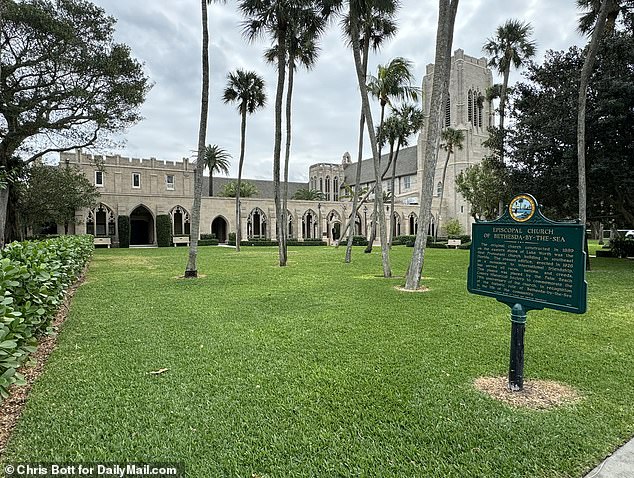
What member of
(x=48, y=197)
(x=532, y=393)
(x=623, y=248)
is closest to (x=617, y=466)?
(x=532, y=393)

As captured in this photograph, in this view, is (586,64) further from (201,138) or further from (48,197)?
(48,197)

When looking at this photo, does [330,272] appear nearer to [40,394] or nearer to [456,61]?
[40,394]

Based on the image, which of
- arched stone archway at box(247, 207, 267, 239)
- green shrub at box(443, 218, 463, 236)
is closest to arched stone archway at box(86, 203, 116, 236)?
arched stone archway at box(247, 207, 267, 239)

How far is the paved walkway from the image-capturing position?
250cm

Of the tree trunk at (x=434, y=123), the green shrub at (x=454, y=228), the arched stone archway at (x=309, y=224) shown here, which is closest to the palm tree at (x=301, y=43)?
the tree trunk at (x=434, y=123)

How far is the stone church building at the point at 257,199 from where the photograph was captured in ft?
124

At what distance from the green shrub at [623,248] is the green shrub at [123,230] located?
35481 millimetres

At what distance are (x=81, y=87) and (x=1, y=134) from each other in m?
4.12

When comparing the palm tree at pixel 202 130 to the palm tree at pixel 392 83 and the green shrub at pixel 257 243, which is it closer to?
the palm tree at pixel 392 83

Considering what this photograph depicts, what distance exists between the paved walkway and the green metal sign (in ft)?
3.37

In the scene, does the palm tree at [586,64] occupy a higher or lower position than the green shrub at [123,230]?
higher

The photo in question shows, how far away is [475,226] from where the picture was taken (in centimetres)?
442

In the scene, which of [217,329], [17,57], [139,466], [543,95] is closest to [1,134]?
[17,57]

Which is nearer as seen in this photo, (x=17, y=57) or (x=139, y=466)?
(x=139, y=466)
